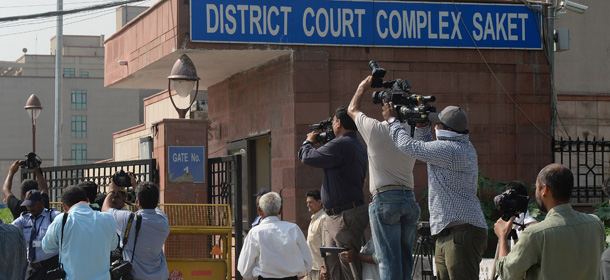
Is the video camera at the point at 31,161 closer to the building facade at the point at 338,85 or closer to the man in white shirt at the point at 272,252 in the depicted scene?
the building facade at the point at 338,85

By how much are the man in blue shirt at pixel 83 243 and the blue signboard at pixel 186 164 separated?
169 inches

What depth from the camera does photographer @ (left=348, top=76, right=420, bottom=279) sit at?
27.8 ft

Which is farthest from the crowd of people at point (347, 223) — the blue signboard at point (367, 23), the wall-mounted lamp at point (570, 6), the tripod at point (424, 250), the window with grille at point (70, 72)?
the window with grille at point (70, 72)

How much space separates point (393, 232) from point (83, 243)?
2.80 meters

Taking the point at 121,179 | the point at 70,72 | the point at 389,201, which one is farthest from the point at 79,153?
the point at 389,201

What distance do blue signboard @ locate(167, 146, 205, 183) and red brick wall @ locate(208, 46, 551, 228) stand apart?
1669 mm

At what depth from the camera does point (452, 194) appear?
7.92 meters

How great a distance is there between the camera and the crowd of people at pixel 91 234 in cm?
852

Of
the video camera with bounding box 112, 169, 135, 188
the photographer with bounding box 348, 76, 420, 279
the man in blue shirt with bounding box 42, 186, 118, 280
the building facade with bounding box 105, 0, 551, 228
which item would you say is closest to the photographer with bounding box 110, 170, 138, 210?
the video camera with bounding box 112, 169, 135, 188

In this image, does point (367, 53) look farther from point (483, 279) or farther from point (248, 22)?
point (483, 279)

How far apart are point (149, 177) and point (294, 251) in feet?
15.4

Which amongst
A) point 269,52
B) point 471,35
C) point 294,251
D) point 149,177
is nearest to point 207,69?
point 269,52

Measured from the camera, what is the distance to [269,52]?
14336 mm

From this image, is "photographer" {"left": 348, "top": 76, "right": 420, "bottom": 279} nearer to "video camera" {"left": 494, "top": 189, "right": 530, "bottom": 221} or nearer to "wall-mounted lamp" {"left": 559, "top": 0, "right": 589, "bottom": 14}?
"video camera" {"left": 494, "top": 189, "right": 530, "bottom": 221}
